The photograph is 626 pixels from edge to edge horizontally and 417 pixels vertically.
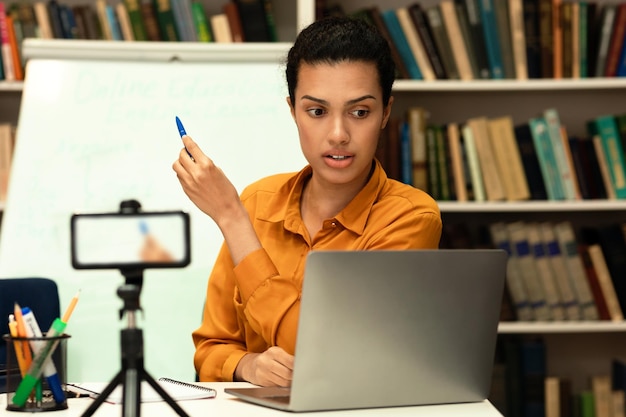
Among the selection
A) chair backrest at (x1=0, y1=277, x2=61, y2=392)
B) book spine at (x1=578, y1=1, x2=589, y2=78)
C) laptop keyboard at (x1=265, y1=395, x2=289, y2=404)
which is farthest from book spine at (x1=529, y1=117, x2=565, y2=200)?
laptop keyboard at (x1=265, y1=395, x2=289, y2=404)

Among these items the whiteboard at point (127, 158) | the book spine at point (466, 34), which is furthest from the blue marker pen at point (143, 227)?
the book spine at point (466, 34)

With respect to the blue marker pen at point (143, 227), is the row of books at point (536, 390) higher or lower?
lower

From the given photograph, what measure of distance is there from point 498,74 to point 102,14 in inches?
50.0

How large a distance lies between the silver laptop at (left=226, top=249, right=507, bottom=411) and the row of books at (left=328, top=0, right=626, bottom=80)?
1.87 meters

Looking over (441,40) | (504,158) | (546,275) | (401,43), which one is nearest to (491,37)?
(441,40)

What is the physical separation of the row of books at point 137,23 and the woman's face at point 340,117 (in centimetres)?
145

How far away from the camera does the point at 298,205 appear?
1.53 meters

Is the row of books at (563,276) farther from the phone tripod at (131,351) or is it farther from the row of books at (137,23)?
the phone tripod at (131,351)

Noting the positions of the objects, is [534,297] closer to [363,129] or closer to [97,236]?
[363,129]

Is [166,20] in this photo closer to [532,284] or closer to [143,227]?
[532,284]

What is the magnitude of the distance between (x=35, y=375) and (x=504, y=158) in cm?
205

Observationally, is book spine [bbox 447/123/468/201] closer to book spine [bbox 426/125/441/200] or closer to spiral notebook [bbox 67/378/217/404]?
book spine [bbox 426/125/441/200]

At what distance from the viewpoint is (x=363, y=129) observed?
139 cm

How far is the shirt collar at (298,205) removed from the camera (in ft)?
4.83
